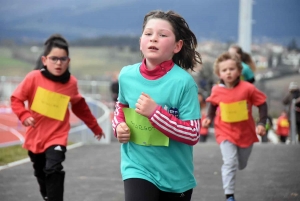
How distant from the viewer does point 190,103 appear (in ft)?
13.5

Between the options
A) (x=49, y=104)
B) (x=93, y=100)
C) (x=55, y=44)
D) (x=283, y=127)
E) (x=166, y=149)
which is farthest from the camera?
(x=283, y=127)

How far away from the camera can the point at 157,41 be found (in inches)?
162

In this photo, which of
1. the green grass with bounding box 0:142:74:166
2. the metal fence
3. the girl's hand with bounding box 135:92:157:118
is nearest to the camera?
the girl's hand with bounding box 135:92:157:118

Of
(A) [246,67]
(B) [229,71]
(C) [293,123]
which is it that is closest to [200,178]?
(A) [246,67]

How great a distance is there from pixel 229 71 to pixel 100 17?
1367 inches

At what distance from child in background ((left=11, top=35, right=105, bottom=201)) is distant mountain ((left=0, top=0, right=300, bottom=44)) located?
2545 cm

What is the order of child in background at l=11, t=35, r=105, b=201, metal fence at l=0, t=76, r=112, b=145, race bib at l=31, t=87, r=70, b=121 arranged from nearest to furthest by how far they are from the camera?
child in background at l=11, t=35, r=105, b=201
race bib at l=31, t=87, r=70, b=121
metal fence at l=0, t=76, r=112, b=145

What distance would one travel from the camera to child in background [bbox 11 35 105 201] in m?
5.97

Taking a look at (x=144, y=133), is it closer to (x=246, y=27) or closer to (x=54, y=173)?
(x=54, y=173)

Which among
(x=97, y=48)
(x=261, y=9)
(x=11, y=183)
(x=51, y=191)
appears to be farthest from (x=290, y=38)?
(x=51, y=191)

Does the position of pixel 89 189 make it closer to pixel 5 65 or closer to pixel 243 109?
pixel 243 109

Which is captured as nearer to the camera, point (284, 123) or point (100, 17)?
point (284, 123)

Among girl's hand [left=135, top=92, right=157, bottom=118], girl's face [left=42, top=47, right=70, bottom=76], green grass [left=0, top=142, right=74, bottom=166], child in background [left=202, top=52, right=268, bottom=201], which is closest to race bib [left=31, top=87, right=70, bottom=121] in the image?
girl's face [left=42, top=47, right=70, bottom=76]

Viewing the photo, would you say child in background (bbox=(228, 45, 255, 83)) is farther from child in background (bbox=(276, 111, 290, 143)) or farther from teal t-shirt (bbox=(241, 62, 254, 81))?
child in background (bbox=(276, 111, 290, 143))
